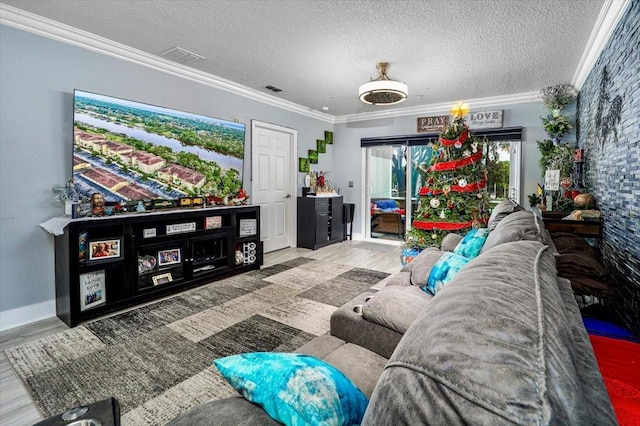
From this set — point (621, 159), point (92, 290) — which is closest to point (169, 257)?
point (92, 290)

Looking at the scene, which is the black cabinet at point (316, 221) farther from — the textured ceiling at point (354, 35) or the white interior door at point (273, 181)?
the textured ceiling at point (354, 35)

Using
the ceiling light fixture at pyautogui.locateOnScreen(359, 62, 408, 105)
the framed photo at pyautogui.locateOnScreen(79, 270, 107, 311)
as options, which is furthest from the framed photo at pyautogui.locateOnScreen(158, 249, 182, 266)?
the ceiling light fixture at pyautogui.locateOnScreen(359, 62, 408, 105)

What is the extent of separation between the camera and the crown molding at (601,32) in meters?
2.44

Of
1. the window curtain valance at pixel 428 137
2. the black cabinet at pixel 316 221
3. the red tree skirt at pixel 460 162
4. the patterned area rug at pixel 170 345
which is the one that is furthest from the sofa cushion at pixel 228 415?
the window curtain valance at pixel 428 137

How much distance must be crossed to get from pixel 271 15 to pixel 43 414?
3.11 m

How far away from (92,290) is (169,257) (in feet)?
2.55

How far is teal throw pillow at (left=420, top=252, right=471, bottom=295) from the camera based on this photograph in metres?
1.87

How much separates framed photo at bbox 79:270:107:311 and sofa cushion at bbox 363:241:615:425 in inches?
126

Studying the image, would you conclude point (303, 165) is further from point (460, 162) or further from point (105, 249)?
point (105, 249)

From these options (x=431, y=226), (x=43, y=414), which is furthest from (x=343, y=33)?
(x=43, y=414)

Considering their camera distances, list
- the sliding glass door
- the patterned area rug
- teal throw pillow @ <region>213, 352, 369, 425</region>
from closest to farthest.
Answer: teal throw pillow @ <region>213, 352, 369, 425</region>
the patterned area rug
the sliding glass door

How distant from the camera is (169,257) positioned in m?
3.52

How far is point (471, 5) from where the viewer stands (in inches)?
101

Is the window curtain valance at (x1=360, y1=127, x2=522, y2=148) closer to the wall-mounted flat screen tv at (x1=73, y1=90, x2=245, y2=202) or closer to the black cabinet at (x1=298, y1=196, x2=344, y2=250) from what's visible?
the black cabinet at (x1=298, y1=196, x2=344, y2=250)
